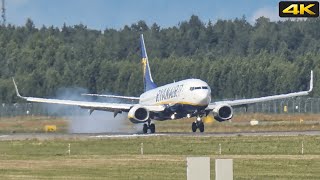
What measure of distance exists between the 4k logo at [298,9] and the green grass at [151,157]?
1516cm

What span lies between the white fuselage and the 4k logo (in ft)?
172

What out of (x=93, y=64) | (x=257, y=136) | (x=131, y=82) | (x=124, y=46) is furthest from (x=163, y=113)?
(x=124, y=46)

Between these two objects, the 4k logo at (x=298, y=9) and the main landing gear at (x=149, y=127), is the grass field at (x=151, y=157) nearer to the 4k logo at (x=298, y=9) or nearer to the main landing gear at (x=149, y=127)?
the main landing gear at (x=149, y=127)

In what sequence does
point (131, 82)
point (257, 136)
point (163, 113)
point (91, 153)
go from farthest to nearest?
point (131, 82) → point (163, 113) → point (257, 136) → point (91, 153)

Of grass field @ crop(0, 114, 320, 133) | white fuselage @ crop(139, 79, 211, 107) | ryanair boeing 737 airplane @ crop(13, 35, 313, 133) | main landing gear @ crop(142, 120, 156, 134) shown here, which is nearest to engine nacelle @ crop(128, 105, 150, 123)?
ryanair boeing 737 airplane @ crop(13, 35, 313, 133)

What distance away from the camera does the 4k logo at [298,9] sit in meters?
25.6

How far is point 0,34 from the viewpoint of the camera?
7653 inches

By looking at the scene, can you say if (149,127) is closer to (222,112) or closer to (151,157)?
(222,112)

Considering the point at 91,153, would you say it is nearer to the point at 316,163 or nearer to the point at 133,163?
the point at 133,163

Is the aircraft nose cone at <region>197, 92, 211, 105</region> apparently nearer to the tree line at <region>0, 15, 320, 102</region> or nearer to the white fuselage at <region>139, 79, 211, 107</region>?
the white fuselage at <region>139, 79, 211, 107</region>

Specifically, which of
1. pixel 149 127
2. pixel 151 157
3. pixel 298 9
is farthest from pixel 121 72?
pixel 298 9

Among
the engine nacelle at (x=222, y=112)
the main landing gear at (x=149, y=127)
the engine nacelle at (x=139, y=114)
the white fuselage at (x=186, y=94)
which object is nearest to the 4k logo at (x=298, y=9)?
the white fuselage at (x=186, y=94)

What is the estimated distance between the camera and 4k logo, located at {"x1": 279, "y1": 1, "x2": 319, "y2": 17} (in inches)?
1007

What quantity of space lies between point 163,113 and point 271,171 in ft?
128
